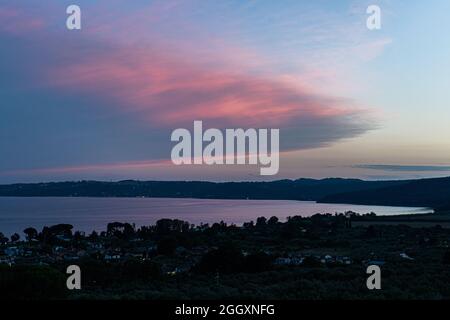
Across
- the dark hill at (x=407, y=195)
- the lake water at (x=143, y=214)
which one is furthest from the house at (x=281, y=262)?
the dark hill at (x=407, y=195)

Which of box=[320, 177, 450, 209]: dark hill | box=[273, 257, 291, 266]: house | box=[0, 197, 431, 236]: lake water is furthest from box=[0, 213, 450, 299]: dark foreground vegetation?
box=[320, 177, 450, 209]: dark hill

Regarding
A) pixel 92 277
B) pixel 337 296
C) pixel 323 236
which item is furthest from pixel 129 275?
pixel 323 236

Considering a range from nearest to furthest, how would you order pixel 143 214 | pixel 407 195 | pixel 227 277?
pixel 227 277
pixel 143 214
pixel 407 195

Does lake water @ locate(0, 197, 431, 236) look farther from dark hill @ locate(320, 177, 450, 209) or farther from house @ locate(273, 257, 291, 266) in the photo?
house @ locate(273, 257, 291, 266)

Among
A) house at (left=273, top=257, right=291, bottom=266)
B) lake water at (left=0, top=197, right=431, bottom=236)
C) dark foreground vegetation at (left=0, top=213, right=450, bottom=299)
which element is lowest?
lake water at (left=0, top=197, right=431, bottom=236)

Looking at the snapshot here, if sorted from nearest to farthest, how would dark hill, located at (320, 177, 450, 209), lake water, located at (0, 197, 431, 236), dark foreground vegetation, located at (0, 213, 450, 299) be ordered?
dark foreground vegetation, located at (0, 213, 450, 299) < lake water, located at (0, 197, 431, 236) < dark hill, located at (320, 177, 450, 209)

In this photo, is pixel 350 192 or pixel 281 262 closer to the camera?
pixel 281 262

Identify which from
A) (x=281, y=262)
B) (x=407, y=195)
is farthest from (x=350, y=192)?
(x=281, y=262)

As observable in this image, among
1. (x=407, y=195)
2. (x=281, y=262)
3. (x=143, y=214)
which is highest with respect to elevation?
(x=407, y=195)

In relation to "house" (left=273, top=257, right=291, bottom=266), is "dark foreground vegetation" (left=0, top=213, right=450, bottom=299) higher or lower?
higher

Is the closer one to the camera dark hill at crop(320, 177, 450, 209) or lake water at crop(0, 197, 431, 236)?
lake water at crop(0, 197, 431, 236)

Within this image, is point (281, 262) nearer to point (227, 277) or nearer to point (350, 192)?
point (227, 277)

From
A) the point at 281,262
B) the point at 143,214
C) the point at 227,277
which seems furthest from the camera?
the point at 143,214
